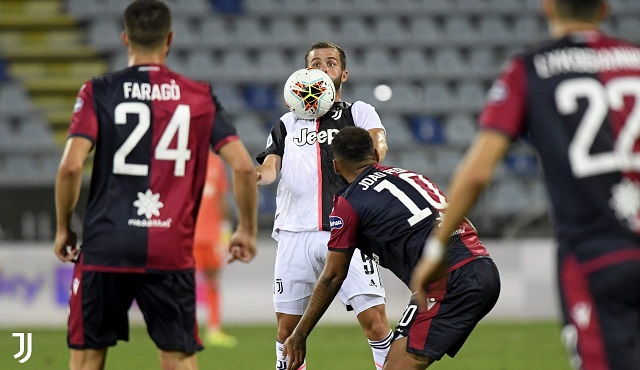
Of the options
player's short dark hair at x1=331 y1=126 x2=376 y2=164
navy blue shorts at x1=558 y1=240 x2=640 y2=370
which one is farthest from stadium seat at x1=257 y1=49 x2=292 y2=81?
navy blue shorts at x1=558 y1=240 x2=640 y2=370

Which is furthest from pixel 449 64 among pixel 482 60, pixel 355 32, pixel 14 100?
pixel 14 100

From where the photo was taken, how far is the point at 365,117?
7.06m

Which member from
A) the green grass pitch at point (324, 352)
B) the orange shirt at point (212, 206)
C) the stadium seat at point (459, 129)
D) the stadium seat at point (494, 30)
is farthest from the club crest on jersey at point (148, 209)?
the stadium seat at point (494, 30)

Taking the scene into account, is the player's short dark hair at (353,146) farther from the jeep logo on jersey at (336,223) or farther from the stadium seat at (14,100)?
the stadium seat at (14,100)

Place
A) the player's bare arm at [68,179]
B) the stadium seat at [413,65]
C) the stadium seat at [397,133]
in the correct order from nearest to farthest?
1. the player's bare arm at [68,179]
2. the stadium seat at [397,133]
3. the stadium seat at [413,65]

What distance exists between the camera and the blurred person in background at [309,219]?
22.4 feet

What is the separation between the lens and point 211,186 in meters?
13.0

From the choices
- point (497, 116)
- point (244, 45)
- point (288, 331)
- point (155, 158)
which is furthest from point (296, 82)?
point (244, 45)

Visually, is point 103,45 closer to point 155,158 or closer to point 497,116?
point 155,158

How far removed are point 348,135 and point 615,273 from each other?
2.71 m

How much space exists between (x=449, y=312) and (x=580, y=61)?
2.30 metres

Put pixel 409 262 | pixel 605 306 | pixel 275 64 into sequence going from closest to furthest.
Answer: pixel 605 306 → pixel 409 262 → pixel 275 64

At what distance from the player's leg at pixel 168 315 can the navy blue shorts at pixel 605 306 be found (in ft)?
6.83

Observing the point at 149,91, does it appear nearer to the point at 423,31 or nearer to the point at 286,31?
the point at 286,31
